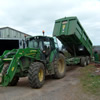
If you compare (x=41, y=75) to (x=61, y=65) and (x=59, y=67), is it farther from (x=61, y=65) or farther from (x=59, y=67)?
(x=61, y=65)

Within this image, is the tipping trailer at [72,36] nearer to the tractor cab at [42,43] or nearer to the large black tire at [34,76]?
the tractor cab at [42,43]

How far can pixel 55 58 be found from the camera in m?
A: 6.91

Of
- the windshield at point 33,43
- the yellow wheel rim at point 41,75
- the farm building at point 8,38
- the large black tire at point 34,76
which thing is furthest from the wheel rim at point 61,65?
the farm building at point 8,38

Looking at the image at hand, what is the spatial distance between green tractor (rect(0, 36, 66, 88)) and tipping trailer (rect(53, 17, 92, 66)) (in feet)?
6.50

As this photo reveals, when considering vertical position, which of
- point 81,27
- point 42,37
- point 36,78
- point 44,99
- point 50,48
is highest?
point 81,27

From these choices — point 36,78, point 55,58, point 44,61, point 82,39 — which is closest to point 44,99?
point 36,78

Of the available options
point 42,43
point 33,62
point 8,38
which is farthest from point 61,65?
point 8,38

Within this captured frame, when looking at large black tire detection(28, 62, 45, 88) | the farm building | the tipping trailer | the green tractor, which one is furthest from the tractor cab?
the farm building

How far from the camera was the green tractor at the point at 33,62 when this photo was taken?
201 inches

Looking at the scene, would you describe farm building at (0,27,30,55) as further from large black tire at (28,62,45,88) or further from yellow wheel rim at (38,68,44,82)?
large black tire at (28,62,45,88)

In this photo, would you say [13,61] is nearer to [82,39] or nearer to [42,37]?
[42,37]

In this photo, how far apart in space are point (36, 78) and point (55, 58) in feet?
6.35

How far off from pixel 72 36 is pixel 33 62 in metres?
4.18

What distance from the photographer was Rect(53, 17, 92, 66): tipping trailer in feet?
29.3
